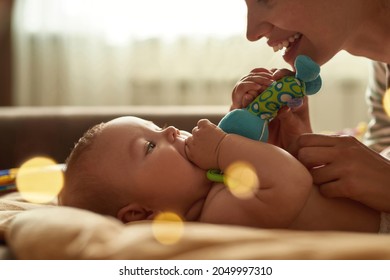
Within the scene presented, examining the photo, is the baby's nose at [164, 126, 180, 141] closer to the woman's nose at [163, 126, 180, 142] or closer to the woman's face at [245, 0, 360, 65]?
the woman's nose at [163, 126, 180, 142]

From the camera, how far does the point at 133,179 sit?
113cm

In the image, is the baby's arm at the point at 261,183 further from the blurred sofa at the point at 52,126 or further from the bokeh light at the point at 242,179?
the blurred sofa at the point at 52,126

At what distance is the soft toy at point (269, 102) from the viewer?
1.15m

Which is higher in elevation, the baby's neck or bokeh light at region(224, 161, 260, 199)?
bokeh light at region(224, 161, 260, 199)

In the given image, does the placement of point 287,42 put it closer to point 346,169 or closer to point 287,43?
point 287,43

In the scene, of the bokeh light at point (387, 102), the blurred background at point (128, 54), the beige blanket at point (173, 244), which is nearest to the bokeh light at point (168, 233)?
the beige blanket at point (173, 244)

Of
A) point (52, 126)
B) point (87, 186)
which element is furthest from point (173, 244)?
point (52, 126)

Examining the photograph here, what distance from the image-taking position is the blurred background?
10.3 feet

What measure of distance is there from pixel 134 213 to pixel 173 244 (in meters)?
0.41

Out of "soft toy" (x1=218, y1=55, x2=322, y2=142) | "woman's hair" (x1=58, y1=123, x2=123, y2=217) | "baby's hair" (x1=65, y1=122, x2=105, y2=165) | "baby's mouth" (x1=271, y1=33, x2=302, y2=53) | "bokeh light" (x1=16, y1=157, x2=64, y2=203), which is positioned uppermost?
"baby's mouth" (x1=271, y1=33, x2=302, y2=53)

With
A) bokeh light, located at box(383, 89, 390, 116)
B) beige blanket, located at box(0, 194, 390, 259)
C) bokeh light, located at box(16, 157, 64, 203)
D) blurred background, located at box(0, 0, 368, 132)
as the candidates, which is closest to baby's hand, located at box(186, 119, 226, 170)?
beige blanket, located at box(0, 194, 390, 259)
